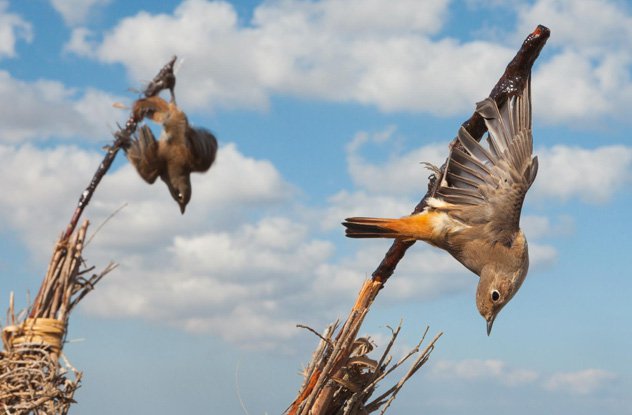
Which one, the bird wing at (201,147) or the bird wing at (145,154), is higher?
the bird wing at (201,147)

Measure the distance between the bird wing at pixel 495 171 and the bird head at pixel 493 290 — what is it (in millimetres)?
132

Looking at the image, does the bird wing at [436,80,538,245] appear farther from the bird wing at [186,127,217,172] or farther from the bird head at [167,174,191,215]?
the bird head at [167,174,191,215]

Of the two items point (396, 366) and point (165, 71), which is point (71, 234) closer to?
point (165, 71)

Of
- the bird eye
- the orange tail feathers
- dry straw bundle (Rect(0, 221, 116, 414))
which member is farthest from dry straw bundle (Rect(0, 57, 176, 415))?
the bird eye

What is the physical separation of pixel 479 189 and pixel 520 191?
0.19 m

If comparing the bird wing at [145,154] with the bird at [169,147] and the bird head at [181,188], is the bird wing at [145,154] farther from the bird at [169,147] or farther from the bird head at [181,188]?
the bird head at [181,188]

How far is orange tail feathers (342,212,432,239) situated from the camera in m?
2.87

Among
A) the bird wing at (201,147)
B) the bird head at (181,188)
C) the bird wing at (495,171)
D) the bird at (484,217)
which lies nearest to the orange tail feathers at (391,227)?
the bird at (484,217)

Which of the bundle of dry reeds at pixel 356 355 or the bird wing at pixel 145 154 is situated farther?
the bird wing at pixel 145 154

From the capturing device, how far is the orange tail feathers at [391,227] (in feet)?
9.43

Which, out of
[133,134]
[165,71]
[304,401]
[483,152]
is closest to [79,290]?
[133,134]

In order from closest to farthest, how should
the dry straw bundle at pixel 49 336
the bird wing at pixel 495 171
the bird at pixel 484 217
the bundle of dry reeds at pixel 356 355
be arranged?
the bundle of dry reeds at pixel 356 355 → the bird wing at pixel 495 171 → the bird at pixel 484 217 → the dry straw bundle at pixel 49 336

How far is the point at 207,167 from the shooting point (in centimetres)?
393

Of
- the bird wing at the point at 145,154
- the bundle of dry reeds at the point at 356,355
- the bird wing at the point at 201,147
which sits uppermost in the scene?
the bird wing at the point at 201,147
